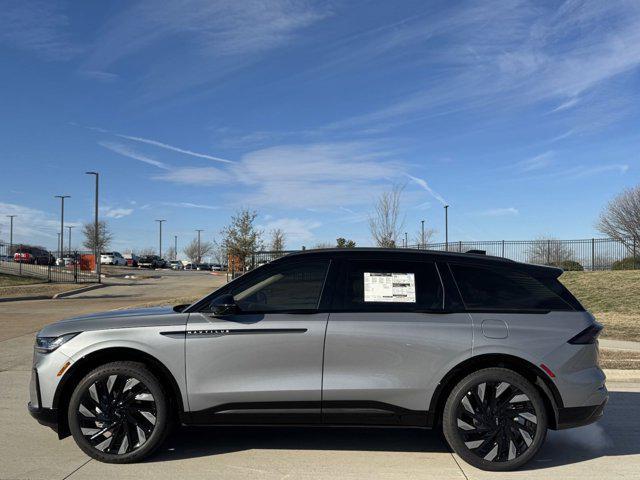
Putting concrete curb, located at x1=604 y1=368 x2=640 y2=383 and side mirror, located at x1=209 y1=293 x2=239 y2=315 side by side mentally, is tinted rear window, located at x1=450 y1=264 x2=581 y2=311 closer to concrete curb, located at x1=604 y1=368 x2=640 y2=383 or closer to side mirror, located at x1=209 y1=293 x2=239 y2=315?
side mirror, located at x1=209 y1=293 x2=239 y2=315

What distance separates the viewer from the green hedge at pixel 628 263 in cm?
2617

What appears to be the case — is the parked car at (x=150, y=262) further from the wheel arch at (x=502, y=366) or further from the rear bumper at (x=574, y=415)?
the rear bumper at (x=574, y=415)

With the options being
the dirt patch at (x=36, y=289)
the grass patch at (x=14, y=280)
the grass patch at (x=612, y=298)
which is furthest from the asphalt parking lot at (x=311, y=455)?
the grass patch at (x=14, y=280)

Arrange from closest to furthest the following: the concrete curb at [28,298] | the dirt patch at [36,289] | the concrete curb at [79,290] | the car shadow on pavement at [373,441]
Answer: the car shadow on pavement at [373,441], the concrete curb at [28,298], the dirt patch at [36,289], the concrete curb at [79,290]

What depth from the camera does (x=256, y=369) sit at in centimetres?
435

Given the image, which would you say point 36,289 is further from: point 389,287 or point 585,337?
point 585,337

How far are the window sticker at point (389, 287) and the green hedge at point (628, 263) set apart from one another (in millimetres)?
25692

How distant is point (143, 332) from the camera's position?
14.5ft

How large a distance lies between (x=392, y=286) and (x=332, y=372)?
855 millimetres

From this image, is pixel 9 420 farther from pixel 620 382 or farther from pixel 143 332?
pixel 620 382

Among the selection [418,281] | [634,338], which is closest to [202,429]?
[418,281]

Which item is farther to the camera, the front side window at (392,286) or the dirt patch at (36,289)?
the dirt patch at (36,289)

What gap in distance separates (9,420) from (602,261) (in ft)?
92.6

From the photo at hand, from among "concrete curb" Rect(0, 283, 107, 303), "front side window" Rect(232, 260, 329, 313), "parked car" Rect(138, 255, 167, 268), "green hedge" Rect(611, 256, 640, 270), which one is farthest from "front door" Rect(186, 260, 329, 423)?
"parked car" Rect(138, 255, 167, 268)
